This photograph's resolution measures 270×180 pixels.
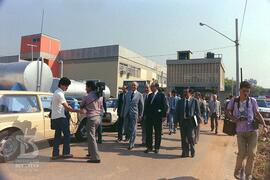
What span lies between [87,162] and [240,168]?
330 cm

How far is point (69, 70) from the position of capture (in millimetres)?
62625

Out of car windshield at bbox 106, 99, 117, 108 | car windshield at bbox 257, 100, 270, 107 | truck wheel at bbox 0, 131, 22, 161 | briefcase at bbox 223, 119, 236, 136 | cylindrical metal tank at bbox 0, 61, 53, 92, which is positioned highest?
cylindrical metal tank at bbox 0, 61, 53, 92

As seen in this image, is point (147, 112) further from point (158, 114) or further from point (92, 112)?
point (92, 112)

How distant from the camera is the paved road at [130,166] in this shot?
723 centimetres

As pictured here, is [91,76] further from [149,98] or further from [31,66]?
[149,98]

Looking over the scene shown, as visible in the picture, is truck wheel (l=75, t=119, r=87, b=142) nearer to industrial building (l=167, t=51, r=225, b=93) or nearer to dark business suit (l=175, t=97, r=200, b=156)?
dark business suit (l=175, t=97, r=200, b=156)

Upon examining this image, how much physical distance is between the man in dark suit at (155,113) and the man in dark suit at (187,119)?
0.45 meters

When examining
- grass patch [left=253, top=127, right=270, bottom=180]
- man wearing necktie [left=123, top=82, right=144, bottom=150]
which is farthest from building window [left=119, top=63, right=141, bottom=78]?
man wearing necktie [left=123, top=82, right=144, bottom=150]

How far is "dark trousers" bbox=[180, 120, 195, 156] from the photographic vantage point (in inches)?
380

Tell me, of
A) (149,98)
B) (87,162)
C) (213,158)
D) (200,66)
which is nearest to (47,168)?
(87,162)

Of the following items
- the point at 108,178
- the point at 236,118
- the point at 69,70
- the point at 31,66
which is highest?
the point at 69,70

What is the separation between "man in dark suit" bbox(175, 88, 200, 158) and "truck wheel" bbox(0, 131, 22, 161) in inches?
161

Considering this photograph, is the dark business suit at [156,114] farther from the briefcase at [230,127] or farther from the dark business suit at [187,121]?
the briefcase at [230,127]

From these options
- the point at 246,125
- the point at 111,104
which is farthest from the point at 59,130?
the point at 111,104
